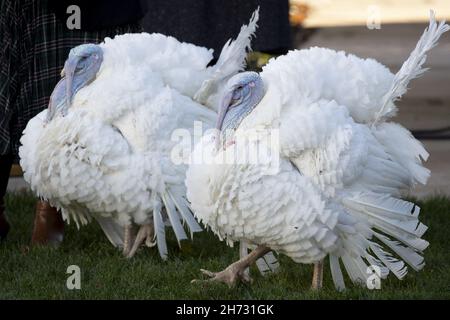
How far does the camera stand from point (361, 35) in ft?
49.1

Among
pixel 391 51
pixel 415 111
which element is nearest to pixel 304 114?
pixel 415 111

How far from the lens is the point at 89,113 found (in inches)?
220

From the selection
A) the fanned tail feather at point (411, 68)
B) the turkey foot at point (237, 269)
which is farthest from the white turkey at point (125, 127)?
the fanned tail feather at point (411, 68)

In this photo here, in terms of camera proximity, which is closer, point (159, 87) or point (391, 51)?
point (159, 87)

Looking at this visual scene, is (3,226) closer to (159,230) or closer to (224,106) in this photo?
(159,230)

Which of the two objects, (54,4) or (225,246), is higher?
(54,4)

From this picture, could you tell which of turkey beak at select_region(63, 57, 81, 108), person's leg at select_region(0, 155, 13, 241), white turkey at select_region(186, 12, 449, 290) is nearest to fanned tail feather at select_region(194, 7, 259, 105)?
white turkey at select_region(186, 12, 449, 290)

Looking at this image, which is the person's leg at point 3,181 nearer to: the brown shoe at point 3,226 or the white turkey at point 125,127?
the brown shoe at point 3,226

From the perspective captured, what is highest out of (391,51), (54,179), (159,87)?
(159,87)

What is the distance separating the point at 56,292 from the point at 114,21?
1509mm

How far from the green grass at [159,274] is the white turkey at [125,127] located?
0.66 feet

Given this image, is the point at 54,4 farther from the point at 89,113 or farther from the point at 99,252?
the point at 99,252

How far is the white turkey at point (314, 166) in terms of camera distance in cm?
491

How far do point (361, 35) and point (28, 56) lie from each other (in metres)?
9.19
